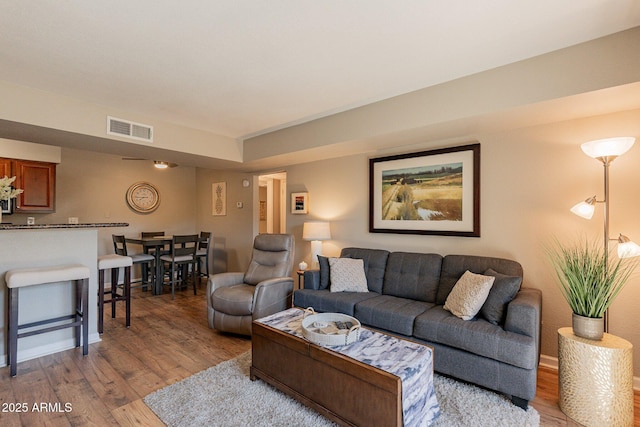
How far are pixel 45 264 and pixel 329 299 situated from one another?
2.66 m

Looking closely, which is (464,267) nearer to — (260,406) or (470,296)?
(470,296)

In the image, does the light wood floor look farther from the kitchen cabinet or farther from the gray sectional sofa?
the kitchen cabinet

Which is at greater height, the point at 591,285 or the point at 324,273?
the point at 591,285

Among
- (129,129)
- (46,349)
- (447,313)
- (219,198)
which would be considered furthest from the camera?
(219,198)

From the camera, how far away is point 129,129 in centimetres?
324

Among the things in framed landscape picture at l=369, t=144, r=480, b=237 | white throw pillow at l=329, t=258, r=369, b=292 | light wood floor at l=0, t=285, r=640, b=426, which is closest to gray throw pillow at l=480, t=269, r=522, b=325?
light wood floor at l=0, t=285, r=640, b=426

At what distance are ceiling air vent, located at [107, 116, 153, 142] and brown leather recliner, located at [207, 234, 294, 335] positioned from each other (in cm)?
172

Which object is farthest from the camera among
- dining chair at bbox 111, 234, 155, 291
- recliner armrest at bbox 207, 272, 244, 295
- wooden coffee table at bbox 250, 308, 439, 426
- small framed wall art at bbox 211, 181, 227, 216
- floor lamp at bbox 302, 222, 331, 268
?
small framed wall art at bbox 211, 181, 227, 216

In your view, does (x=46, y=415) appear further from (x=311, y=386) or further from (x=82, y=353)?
(x=311, y=386)

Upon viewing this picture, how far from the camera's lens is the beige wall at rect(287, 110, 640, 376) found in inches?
91.7

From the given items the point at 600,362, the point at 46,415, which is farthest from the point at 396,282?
the point at 46,415

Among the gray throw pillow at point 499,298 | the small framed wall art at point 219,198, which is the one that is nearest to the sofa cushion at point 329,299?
the gray throw pillow at point 499,298

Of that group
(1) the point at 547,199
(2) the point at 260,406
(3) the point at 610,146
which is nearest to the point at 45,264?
(2) the point at 260,406

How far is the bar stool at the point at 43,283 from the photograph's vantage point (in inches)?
94.3
